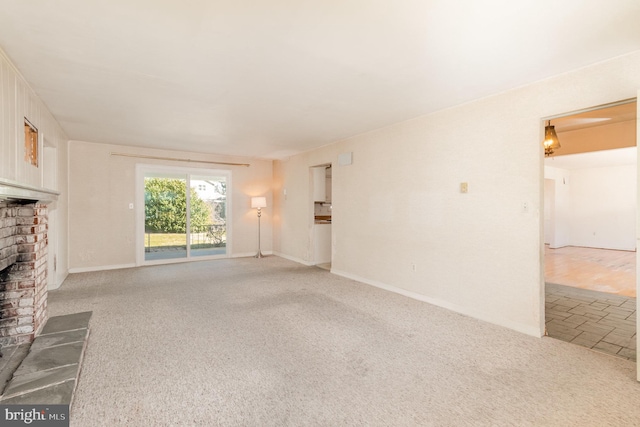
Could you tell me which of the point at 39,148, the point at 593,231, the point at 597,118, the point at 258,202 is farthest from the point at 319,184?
the point at 593,231

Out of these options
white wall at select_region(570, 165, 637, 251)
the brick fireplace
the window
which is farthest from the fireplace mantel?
white wall at select_region(570, 165, 637, 251)

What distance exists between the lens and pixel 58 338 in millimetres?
2529

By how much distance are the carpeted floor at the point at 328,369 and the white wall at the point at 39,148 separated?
1340 mm

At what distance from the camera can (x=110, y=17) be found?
6.16 ft

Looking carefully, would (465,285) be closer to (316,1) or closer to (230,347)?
(230,347)

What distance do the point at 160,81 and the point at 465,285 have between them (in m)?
3.97

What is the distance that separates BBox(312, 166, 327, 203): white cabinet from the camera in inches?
256

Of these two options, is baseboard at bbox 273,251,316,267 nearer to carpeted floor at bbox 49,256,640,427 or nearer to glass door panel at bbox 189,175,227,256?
glass door panel at bbox 189,175,227,256

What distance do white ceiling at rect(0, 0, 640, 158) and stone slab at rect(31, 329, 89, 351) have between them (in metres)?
2.34

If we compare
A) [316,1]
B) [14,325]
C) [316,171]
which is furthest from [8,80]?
[316,171]

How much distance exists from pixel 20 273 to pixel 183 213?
4.15 meters

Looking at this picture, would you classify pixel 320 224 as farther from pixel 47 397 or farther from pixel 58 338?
pixel 47 397

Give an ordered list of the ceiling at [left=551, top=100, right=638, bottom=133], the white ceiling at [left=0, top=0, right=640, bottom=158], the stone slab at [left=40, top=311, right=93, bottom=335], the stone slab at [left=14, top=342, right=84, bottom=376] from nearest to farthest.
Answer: the white ceiling at [left=0, top=0, right=640, bottom=158] < the stone slab at [left=14, top=342, right=84, bottom=376] < the stone slab at [left=40, top=311, right=93, bottom=335] < the ceiling at [left=551, top=100, right=638, bottom=133]

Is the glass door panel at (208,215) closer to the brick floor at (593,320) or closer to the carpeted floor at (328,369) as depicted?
the carpeted floor at (328,369)
